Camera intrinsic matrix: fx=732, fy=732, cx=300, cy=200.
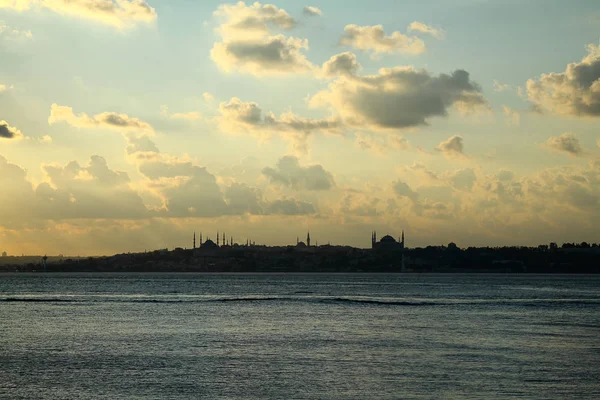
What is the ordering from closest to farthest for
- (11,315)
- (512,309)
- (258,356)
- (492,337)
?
(258,356), (492,337), (11,315), (512,309)

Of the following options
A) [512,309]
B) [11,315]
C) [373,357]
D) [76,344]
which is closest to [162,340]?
[76,344]

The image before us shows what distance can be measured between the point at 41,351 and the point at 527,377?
3463cm

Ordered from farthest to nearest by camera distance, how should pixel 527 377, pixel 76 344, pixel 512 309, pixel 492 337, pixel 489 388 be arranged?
pixel 512 309
pixel 492 337
pixel 76 344
pixel 527 377
pixel 489 388

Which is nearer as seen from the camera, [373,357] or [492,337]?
[373,357]

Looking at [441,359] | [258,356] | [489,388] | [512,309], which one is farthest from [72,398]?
[512,309]

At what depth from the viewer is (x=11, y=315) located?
91562mm

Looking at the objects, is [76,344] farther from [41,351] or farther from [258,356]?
[258,356]

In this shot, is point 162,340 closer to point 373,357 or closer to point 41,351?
point 41,351

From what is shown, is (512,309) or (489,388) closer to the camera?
(489,388)

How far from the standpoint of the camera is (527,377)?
43.7 meters

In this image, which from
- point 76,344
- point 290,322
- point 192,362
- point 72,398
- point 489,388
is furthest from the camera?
point 290,322

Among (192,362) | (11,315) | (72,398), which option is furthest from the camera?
(11,315)

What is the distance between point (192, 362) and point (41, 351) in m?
13.3

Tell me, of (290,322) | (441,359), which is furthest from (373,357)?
(290,322)
